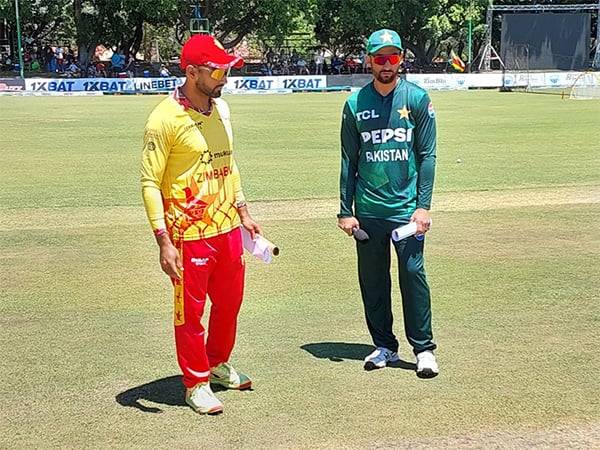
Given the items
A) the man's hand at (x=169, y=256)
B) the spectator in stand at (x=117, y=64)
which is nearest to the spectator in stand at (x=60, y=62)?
the spectator in stand at (x=117, y=64)

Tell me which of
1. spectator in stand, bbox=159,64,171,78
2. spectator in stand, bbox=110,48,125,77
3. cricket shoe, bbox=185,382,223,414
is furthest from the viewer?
spectator in stand, bbox=110,48,125,77

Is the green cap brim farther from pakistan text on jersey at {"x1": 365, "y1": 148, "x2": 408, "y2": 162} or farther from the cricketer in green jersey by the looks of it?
pakistan text on jersey at {"x1": 365, "y1": 148, "x2": 408, "y2": 162}

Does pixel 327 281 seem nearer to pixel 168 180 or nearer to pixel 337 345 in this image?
pixel 337 345

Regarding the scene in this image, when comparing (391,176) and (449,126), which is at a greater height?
(391,176)

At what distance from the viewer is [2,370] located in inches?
226

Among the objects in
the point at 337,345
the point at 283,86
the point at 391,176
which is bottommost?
the point at 283,86

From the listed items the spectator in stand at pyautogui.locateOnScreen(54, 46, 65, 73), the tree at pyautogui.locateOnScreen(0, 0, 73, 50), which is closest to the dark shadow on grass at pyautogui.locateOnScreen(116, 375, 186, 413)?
the tree at pyautogui.locateOnScreen(0, 0, 73, 50)

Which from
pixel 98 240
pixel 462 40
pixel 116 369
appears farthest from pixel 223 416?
pixel 462 40

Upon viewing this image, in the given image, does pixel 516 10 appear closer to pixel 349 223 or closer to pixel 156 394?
pixel 349 223

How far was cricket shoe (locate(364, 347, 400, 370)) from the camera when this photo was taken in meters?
5.68

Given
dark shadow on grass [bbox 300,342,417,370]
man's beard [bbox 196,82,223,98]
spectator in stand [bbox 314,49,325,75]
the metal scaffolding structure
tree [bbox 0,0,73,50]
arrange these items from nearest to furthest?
1. man's beard [bbox 196,82,223,98]
2. dark shadow on grass [bbox 300,342,417,370]
3. tree [bbox 0,0,73,50]
4. the metal scaffolding structure
5. spectator in stand [bbox 314,49,325,75]

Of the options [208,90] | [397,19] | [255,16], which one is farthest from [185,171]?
[397,19]

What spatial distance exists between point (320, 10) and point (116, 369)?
53664 millimetres

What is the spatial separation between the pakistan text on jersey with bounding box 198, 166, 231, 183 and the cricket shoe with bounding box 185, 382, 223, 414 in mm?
1176
